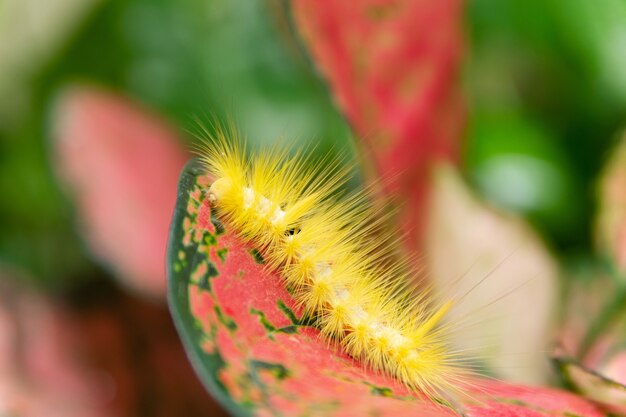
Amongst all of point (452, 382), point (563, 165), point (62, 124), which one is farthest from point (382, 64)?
point (62, 124)

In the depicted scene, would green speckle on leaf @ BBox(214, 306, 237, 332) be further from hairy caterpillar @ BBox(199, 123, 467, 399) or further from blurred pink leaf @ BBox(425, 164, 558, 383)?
blurred pink leaf @ BBox(425, 164, 558, 383)

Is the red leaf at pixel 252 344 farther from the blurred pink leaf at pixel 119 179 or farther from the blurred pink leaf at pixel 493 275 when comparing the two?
the blurred pink leaf at pixel 119 179

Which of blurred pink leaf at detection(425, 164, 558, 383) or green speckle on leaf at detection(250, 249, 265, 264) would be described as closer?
green speckle on leaf at detection(250, 249, 265, 264)

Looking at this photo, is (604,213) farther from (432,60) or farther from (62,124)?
(62,124)

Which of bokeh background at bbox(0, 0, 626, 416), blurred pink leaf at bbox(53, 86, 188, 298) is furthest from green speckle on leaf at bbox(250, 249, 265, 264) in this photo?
blurred pink leaf at bbox(53, 86, 188, 298)

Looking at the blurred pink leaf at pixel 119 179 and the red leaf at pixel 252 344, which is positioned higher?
the blurred pink leaf at pixel 119 179

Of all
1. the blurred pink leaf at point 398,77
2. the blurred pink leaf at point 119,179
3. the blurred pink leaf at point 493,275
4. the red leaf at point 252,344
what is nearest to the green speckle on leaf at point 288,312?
the red leaf at point 252,344
